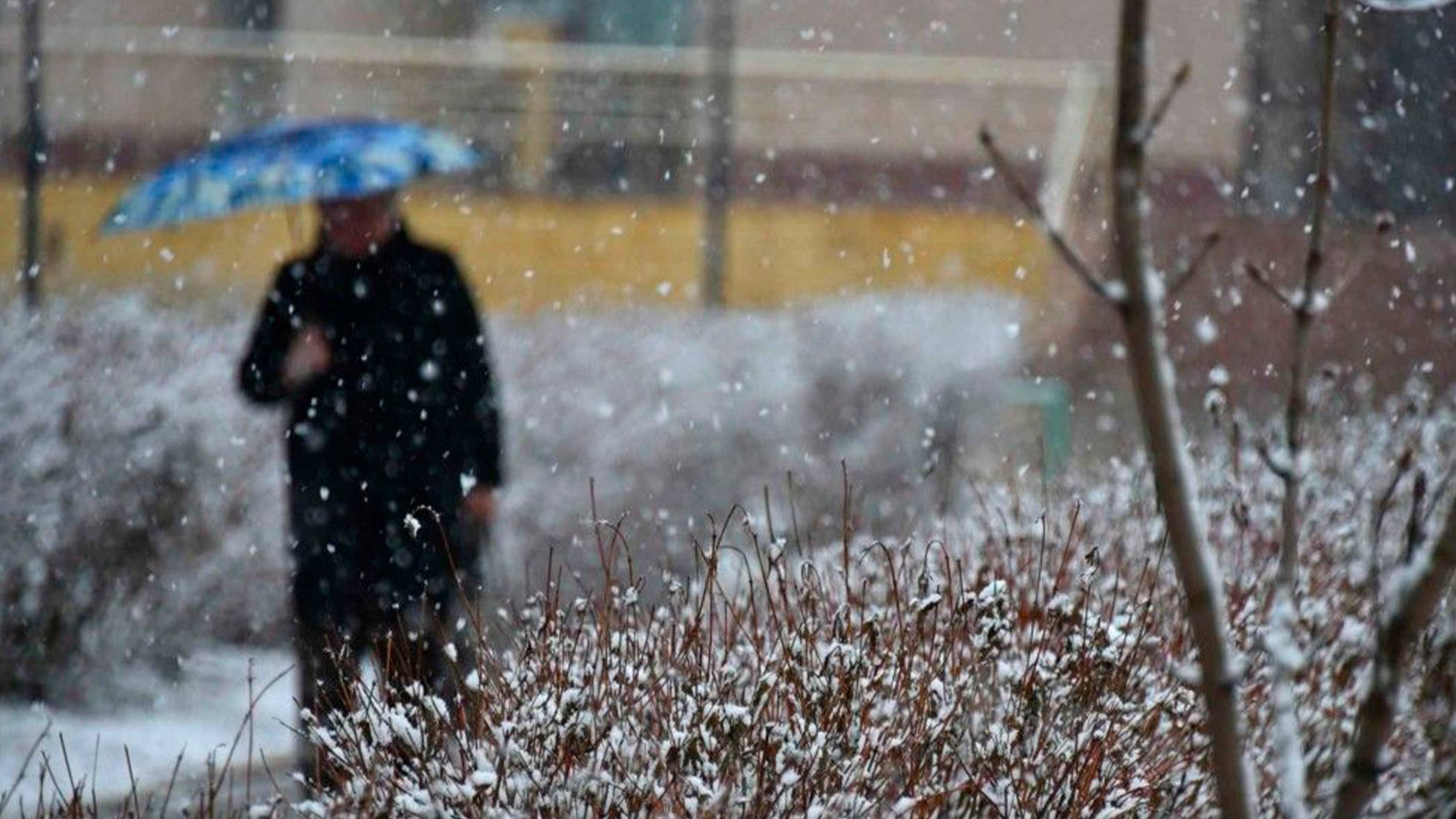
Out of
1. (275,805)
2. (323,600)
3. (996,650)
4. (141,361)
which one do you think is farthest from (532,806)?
(141,361)

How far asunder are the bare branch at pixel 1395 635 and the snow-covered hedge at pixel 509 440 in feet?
11.1

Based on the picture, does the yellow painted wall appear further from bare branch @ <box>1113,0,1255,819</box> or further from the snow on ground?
bare branch @ <box>1113,0,1255,819</box>

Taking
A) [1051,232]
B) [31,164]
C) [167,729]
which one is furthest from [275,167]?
[1051,232]

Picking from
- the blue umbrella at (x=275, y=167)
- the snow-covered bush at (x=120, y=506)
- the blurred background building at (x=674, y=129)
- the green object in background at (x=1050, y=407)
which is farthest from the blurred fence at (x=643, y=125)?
the blue umbrella at (x=275, y=167)

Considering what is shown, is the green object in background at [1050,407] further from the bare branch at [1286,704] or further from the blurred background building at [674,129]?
the bare branch at [1286,704]

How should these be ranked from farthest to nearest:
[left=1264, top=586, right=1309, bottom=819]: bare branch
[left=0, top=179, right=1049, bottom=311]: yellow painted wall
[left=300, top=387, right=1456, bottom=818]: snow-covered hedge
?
[left=0, top=179, right=1049, bottom=311]: yellow painted wall
[left=300, top=387, right=1456, bottom=818]: snow-covered hedge
[left=1264, top=586, right=1309, bottom=819]: bare branch

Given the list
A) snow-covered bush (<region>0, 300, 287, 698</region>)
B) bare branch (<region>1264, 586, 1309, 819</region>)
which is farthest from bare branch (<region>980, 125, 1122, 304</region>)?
snow-covered bush (<region>0, 300, 287, 698</region>)

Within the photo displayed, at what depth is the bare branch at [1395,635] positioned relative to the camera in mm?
1941

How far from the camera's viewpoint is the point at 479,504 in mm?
4621

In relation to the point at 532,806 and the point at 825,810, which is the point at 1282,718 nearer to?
the point at 825,810

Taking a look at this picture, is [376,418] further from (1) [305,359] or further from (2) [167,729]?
(2) [167,729]

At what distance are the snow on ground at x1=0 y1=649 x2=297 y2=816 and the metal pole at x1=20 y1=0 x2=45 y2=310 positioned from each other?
8.04 ft

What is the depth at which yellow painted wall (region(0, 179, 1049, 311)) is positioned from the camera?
1251 centimetres

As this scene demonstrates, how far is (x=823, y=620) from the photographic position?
3326mm
